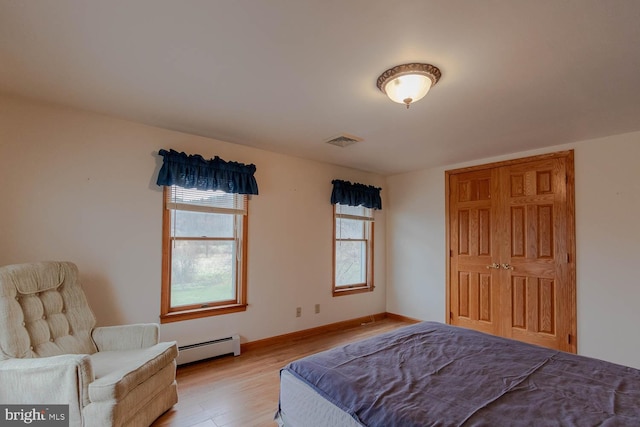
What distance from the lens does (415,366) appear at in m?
1.84

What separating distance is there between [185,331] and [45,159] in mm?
2047

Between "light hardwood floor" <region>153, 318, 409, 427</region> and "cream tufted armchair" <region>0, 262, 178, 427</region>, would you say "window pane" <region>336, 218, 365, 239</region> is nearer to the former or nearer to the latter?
"light hardwood floor" <region>153, 318, 409, 427</region>

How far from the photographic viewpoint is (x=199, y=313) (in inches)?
133

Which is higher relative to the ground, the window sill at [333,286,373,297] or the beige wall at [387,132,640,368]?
the beige wall at [387,132,640,368]

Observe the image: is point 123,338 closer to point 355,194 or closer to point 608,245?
point 355,194

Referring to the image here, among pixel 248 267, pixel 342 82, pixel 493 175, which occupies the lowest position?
pixel 248 267

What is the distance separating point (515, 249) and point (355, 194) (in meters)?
2.26

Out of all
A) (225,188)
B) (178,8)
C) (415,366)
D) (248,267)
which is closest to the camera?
(178,8)

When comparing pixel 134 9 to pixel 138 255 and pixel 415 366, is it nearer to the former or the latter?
pixel 138 255

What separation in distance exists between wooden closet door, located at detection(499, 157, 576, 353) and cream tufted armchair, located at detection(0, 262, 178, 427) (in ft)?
12.9

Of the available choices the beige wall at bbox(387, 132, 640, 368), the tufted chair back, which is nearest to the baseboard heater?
the tufted chair back

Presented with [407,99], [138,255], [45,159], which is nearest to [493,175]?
[407,99]

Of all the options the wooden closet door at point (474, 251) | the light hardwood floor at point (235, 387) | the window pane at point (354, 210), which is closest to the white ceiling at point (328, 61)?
the wooden closet door at point (474, 251)

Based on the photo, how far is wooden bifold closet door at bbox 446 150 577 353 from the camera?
358cm
